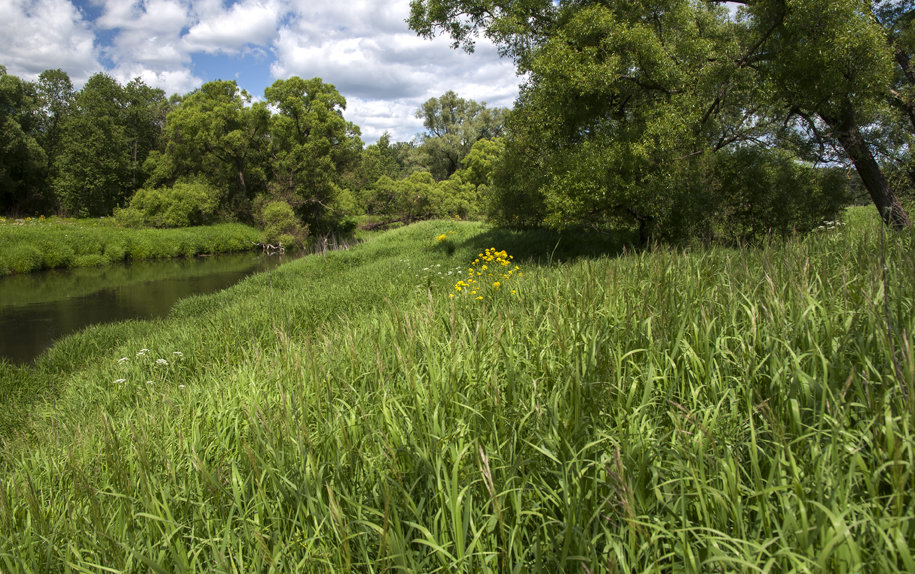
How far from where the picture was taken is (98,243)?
25.4 m

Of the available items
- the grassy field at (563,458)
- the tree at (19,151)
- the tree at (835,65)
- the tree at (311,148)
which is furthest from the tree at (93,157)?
the tree at (835,65)

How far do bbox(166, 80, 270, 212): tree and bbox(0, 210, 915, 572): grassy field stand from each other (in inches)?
1431

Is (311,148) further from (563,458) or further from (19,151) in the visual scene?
(563,458)

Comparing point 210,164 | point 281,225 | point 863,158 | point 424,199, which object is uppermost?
point 210,164

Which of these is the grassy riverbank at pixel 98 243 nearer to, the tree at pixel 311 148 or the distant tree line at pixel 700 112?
the tree at pixel 311 148

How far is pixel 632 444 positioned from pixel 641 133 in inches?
381

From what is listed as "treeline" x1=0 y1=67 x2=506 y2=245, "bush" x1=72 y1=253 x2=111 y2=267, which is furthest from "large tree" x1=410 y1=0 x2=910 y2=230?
"bush" x1=72 y1=253 x2=111 y2=267

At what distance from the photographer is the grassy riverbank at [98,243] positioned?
22.1 meters

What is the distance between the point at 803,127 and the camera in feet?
36.5

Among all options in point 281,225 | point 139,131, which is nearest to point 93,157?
point 139,131

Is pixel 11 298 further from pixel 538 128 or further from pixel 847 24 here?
pixel 847 24

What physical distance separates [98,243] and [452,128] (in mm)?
34933

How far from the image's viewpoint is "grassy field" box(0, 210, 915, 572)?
4.70 feet

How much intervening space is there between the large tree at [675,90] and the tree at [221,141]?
29520 millimetres
